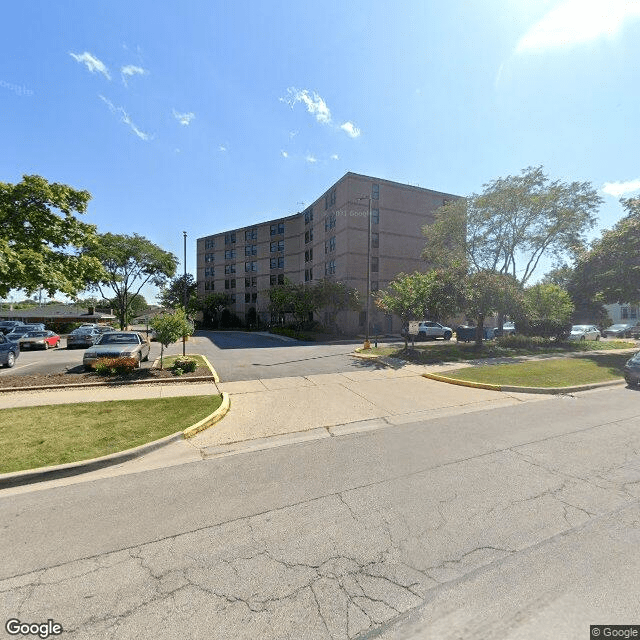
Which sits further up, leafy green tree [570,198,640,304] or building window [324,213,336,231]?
building window [324,213,336,231]

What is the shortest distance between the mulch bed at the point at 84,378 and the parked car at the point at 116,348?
60cm

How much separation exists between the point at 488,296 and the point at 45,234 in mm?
21612

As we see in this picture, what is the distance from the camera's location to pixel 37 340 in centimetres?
2230

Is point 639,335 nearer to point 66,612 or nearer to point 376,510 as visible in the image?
point 376,510

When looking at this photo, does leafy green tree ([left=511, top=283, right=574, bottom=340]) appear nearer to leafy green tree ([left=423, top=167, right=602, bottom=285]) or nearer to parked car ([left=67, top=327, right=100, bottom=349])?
leafy green tree ([left=423, top=167, right=602, bottom=285])

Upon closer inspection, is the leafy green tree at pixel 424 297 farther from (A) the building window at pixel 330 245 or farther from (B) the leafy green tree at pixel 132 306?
(B) the leafy green tree at pixel 132 306

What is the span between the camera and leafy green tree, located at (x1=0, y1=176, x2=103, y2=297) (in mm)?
10664

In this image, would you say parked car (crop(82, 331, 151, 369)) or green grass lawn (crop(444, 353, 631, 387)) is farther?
parked car (crop(82, 331, 151, 369))

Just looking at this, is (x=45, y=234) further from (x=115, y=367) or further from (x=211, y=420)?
(x=211, y=420)

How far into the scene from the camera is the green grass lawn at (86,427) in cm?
503

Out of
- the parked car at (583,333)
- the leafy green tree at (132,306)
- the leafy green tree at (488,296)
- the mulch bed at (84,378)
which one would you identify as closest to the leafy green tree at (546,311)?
the leafy green tree at (488,296)

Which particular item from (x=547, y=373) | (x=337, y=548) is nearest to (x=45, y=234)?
(x=337, y=548)

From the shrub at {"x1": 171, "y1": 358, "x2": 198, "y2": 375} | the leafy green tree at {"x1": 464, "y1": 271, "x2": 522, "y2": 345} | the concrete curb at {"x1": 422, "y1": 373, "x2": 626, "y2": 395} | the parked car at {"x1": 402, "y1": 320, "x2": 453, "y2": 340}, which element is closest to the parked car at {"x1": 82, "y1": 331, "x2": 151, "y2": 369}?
the shrub at {"x1": 171, "y1": 358, "x2": 198, "y2": 375}

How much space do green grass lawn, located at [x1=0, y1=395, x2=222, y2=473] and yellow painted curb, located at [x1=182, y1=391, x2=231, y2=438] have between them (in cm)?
16
